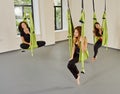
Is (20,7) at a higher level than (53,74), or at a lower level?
higher

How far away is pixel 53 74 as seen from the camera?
3932mm

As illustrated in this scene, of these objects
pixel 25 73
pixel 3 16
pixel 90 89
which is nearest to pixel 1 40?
pixel 3 16

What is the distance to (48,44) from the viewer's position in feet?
22.3

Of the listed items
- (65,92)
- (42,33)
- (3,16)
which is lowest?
(65,92)

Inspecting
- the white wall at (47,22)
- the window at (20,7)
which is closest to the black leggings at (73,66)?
the white wall at (47,22)

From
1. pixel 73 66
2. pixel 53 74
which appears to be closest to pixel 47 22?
pixel 53 74

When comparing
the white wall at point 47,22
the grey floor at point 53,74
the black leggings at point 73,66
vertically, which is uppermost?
the white wall at point 47,22

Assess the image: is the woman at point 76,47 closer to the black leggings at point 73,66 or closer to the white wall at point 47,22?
the black leggings at point 73,66

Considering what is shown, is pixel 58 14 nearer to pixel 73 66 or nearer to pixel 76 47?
pixel 76 47

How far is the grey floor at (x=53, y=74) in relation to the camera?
3.20 metres

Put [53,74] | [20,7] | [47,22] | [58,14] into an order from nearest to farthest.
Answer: [53,74]
[20,7]
[47,22]
[58,14]

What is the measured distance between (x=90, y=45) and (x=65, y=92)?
12.5ft

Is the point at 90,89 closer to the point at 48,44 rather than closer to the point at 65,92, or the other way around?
the point at 65,92

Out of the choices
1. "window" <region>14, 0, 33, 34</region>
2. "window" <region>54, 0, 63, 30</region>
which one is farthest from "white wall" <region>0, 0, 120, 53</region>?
"window" <region>54, 0, 63, 30</region>
